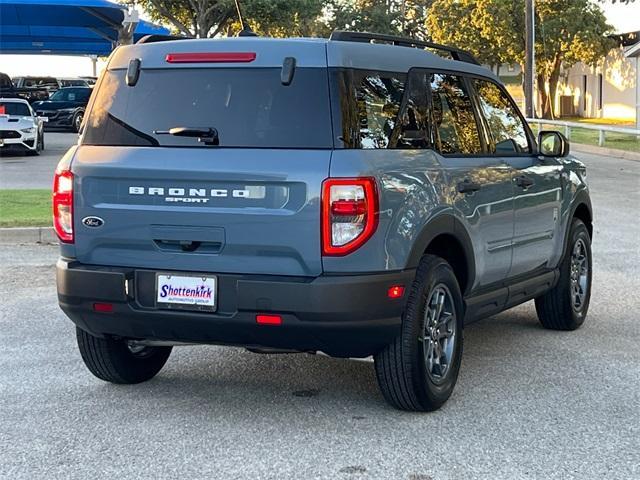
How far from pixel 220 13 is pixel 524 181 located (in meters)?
40.8

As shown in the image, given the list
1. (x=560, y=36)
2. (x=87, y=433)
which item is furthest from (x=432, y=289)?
(x=560, y=36)

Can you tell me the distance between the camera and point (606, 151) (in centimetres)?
2845

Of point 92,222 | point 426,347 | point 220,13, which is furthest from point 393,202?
point 220,13

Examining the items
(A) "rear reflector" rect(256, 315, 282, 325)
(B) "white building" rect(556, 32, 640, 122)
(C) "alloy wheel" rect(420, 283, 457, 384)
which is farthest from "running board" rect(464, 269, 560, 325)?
(B) "white building" rect(556, 32, 640, 122)

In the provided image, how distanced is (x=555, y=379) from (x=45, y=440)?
300 centimetres

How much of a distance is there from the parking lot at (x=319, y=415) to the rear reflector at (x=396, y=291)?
0.69 m

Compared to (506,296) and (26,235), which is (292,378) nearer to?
(506,296)

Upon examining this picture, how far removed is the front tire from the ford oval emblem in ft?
5.20

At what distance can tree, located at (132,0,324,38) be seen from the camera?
A: 144 ft

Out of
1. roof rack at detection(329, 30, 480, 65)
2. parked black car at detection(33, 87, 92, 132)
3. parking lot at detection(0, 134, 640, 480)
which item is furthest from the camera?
parked black car at detection(33, 87, 92, 132)

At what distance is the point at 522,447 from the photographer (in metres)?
4.91

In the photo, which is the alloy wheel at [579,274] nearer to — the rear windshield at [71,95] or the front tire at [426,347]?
the front tire at [426,347]

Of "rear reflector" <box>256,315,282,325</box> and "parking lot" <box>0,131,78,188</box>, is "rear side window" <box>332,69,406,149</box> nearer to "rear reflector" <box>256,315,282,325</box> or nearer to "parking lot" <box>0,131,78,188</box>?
"rear reflector" <box>256,315,282,325</box>

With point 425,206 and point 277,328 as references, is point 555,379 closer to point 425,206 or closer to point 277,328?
point 425,206
